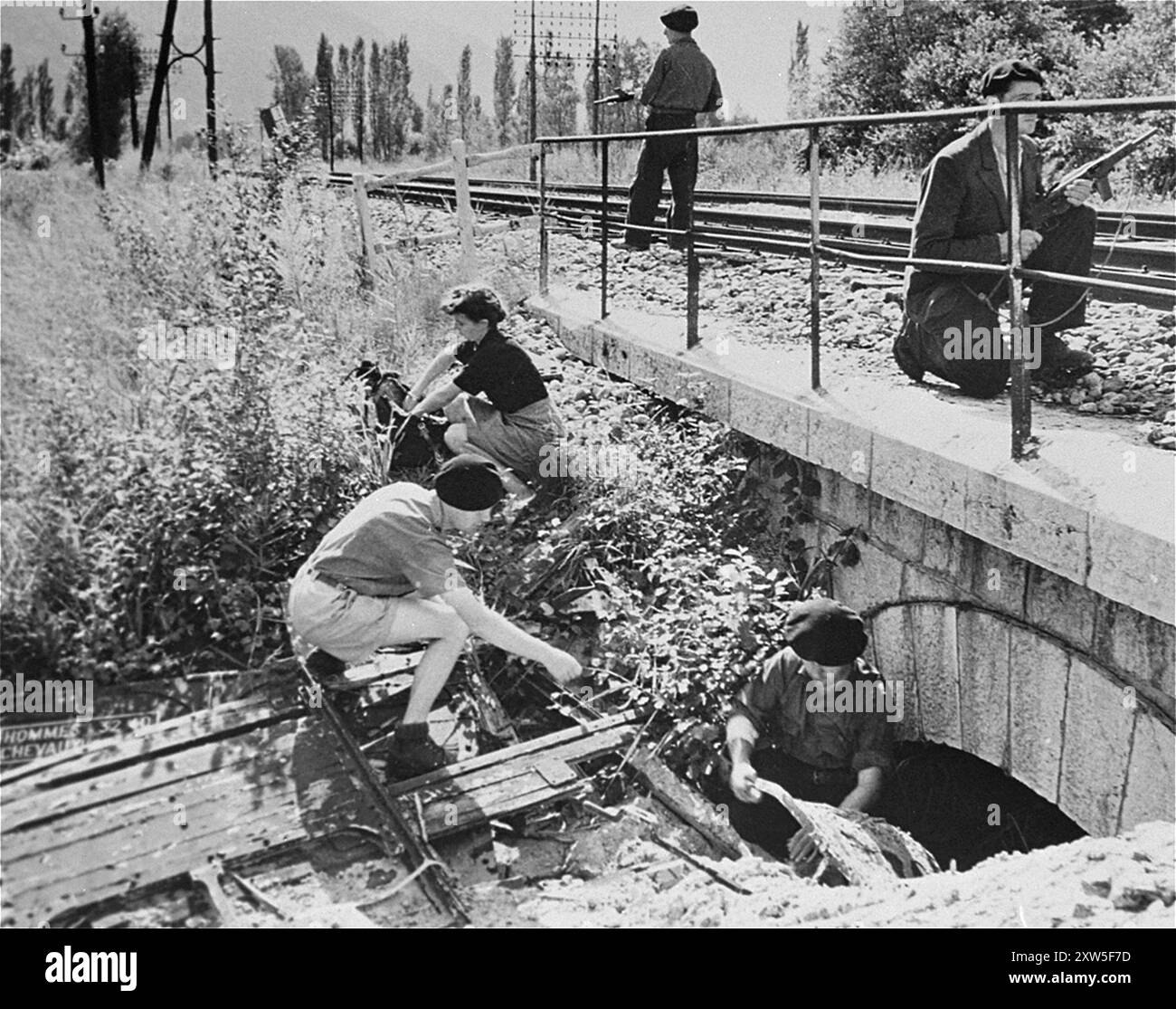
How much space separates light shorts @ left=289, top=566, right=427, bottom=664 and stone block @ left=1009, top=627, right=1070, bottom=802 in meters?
2.43

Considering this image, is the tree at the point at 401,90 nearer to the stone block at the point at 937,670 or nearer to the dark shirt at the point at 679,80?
the dark shirt at the point at 679,80

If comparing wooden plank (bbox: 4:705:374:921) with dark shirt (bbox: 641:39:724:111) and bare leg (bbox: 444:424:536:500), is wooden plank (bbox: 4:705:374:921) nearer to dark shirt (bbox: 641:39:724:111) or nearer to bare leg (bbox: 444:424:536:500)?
bare leg (bbox: 444:424:536:500)

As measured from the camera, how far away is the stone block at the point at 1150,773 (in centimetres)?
399

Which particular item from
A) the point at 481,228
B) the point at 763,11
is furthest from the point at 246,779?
the point at 763,11

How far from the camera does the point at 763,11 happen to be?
448 inches

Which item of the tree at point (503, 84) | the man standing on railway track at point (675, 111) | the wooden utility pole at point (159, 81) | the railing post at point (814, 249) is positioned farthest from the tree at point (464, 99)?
the railing post at point (814, 249)

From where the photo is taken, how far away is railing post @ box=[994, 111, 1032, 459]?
14.0 ft

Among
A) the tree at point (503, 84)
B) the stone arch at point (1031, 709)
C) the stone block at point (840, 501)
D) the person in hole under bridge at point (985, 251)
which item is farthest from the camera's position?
the tree at point (503, 84)

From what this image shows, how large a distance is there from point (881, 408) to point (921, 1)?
14518mm

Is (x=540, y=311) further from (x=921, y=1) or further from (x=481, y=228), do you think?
(x=921, y=1)

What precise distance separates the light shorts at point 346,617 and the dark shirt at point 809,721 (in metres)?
1.58

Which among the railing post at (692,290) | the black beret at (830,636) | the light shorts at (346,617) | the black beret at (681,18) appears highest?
the black beret at (681,18)

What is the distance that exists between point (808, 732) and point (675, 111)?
5.42 meters

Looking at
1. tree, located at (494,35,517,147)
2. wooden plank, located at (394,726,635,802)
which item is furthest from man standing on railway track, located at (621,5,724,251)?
tree, located at (494,35,517,147)
